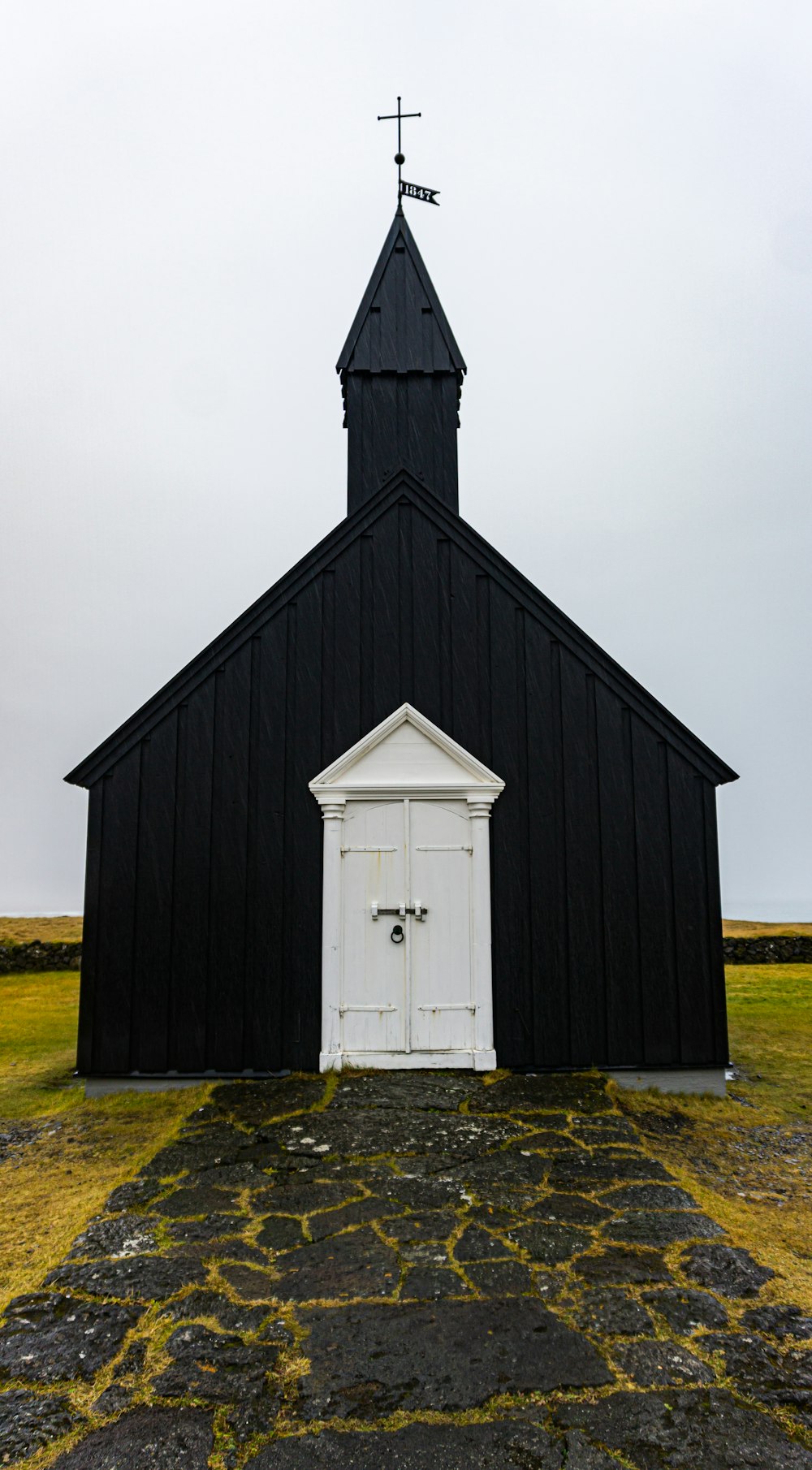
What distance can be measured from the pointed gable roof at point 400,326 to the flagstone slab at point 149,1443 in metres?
11.2

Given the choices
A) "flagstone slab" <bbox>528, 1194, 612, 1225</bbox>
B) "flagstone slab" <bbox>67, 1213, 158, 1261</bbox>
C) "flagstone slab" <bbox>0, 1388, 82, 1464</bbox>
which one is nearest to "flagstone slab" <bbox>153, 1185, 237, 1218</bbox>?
"flagstone slab" <bbox>67, 1213, 158, 1261</bbox>

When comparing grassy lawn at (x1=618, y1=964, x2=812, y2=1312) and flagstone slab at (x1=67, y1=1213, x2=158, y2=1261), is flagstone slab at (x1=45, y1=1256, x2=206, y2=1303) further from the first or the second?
grassy lawn at (x1=618, y1=964, x2=812, y2=1312)

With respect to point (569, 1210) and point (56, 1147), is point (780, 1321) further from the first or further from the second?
point (56, 1147)

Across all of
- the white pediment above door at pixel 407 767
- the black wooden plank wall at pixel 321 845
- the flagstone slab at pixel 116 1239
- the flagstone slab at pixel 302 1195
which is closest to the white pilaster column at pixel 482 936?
the black wooden plank wall at pixel 321 845

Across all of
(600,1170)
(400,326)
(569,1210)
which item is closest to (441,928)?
(600,1170)

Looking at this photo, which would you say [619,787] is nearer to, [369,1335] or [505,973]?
[505,973]

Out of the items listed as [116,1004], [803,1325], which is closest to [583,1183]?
[803,1325]

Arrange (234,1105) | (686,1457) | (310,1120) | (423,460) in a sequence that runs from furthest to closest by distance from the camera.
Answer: (423,460) → (234,1105) → (310,1120) → (686,1457)

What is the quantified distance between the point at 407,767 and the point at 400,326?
22.5 ft

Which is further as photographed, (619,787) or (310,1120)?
(619,787)

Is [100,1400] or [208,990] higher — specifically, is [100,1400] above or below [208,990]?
below

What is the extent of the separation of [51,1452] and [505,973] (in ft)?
19.1

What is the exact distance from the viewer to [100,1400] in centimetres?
342

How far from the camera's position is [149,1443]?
10.3 feet
